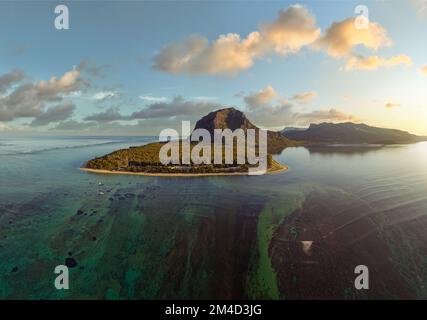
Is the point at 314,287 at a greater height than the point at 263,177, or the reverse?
the point at 263,177

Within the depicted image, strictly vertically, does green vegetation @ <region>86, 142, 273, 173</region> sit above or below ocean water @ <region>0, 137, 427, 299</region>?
above

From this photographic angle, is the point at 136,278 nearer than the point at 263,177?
Yes

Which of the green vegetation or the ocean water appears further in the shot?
the green vegetation

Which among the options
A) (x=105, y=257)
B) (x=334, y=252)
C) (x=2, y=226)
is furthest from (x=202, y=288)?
(x=2, y=226)

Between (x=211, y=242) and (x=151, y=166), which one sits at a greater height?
(x=151, y=166)

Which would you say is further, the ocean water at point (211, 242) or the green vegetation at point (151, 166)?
the green vegetation at point (151, 166)

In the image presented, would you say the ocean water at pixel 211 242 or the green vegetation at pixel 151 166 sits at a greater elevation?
the green vegetation at pixel 151 166

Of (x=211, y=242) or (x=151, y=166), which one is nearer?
(x=211, y=242)
